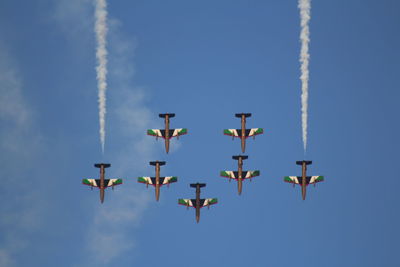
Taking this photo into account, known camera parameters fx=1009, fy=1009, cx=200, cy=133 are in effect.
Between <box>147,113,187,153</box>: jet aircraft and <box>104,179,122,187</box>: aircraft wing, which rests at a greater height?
<box>147,113,187,153</box>: jet aircraft

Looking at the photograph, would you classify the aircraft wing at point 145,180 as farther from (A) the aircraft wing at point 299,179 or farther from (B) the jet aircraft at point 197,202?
(A) the aircraft wing at point 299,179

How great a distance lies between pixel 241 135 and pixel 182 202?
40.2ft

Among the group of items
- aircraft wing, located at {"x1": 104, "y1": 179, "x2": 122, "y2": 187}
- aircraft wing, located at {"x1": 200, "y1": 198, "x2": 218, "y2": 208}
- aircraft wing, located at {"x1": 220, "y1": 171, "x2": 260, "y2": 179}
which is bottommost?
aircraft wing, located at {"x1": 200, "y1": 198, "x2": 218, "y2": 208}

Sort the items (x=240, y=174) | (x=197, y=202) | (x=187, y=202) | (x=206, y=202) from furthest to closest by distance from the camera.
A: 1. (x=206, y=202)
2. (x=187, y=202)
3. (x=240, y=174)
4. (x=197, y=202)

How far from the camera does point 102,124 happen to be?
112 m

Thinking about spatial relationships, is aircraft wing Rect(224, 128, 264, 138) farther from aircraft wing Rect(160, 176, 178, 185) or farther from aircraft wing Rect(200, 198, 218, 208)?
aircraft wing Rect(200, 198, 218, 208)

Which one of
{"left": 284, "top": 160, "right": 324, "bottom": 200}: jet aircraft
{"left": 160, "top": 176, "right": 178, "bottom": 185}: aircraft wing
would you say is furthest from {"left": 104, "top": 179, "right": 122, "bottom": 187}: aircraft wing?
{"left": 284, "top": 160, "right": 324, "bottom": 200}: jet aircraft

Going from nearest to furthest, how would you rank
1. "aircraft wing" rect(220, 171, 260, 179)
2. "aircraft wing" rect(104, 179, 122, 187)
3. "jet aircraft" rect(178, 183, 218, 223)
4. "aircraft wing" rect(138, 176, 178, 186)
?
"aircraft wing" rect(104, 179, 122, 187) → "jet aircraft" rect(178, 183, 218, 223) → "aircraft wing" rect(138, 176, 178, 186) → "aircraft wing" rect(220, 171, 260, 179)

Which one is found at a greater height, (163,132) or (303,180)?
(163,132)

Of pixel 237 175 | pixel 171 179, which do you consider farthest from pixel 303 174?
pixel 171 179

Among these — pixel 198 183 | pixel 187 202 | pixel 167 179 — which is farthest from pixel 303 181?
pixel 167 179

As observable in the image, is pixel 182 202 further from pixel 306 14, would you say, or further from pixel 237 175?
pixel 306 14

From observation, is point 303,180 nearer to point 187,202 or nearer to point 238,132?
point 238,132

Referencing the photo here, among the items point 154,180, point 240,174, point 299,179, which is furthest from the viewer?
point 154,180
